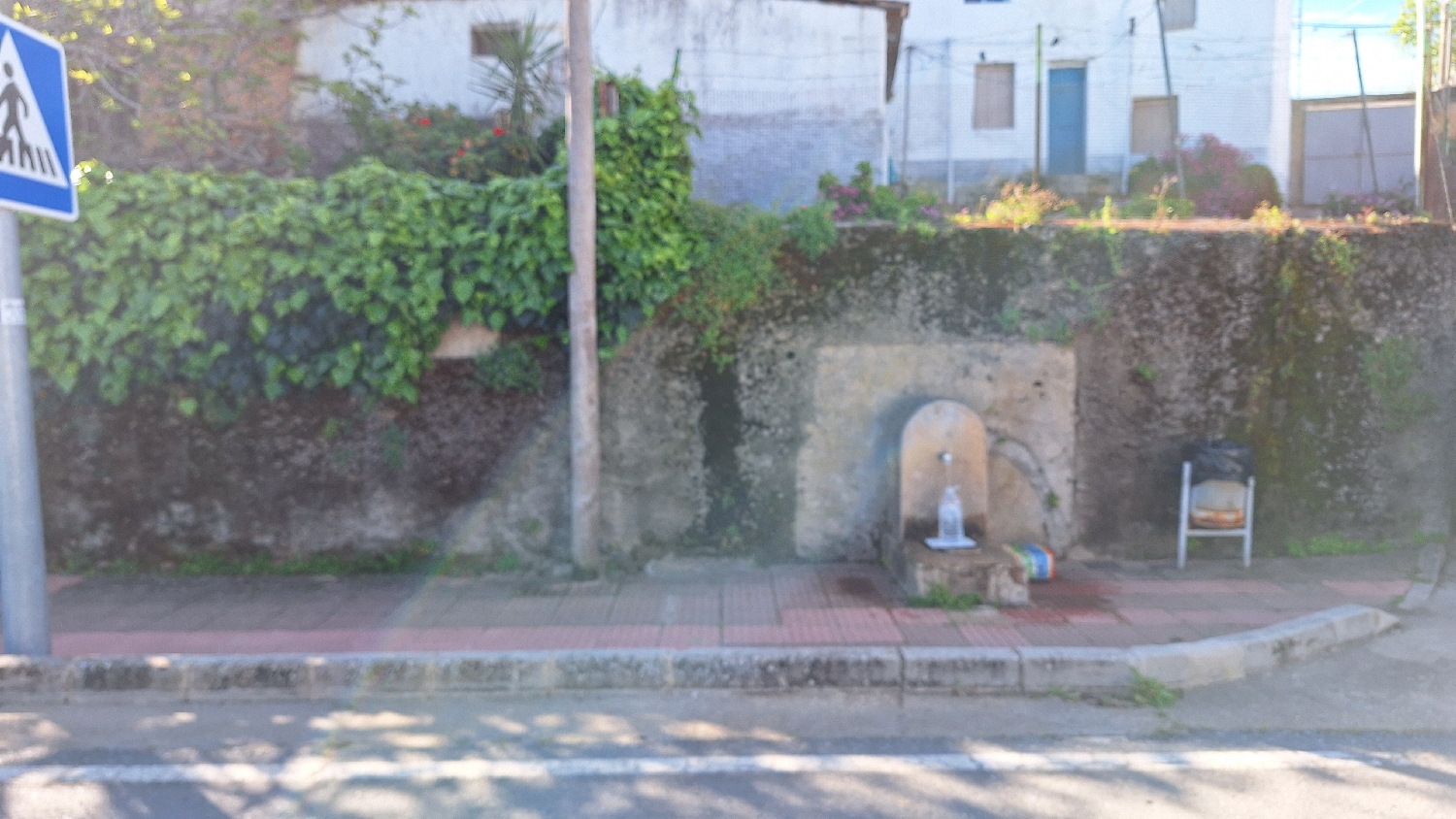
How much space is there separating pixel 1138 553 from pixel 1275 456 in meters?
1.31

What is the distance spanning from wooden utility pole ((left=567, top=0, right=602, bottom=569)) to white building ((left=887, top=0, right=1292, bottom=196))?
1256cm

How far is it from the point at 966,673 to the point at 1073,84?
16.8 meters

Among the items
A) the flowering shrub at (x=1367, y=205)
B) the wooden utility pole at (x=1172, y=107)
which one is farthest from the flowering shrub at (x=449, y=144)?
the wooden utility pole at (x=1172, y=107)

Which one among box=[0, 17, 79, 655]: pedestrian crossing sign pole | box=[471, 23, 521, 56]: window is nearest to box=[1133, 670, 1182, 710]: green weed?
box=[0, 17, 79, 655]: pedestrian crossing sign pole

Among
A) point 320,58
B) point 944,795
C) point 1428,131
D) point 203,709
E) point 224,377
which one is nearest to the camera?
point 944,795

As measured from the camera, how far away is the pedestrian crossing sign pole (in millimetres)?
5012

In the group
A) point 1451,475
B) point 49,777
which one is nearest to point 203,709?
point 49,777

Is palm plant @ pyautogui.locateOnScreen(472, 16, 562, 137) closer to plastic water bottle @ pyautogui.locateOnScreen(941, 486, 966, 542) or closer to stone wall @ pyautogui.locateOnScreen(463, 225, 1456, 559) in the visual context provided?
stone wall @ pyautogui.locateOnScreen(463, 225, 1456, 559)

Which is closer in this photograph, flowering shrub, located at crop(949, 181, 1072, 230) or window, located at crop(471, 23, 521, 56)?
flowering shrub, located at crop(949, 181, 1072, 230)

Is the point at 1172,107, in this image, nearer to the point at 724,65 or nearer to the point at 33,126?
the point at 724,65

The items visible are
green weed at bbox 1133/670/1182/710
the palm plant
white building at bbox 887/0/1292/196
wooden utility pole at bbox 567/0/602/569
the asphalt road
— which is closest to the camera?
the asphalt road

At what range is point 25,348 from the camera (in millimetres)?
5293

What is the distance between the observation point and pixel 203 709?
201 inches

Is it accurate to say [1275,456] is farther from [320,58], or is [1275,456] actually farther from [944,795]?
[320,58]
